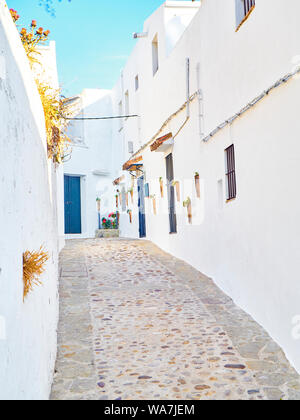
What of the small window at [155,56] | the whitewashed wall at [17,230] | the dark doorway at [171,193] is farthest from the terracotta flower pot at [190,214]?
the whitewashed wall at [17,230]

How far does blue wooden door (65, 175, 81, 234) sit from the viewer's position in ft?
57.7

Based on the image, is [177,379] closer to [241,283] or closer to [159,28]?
[241,283]

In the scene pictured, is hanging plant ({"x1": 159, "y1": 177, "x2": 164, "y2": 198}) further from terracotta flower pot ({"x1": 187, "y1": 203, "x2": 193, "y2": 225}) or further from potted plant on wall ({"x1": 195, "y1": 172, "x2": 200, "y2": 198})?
potted plant on wall ({"x1": 195, "y1": 172, "x2": 200, "y2": 198})

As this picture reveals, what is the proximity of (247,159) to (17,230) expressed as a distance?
181 inches

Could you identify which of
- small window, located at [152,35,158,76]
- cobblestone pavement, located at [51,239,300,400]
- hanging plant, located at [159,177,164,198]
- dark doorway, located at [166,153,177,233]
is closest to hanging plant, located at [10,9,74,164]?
cobblestone pavement, located at [51,239,300,400]

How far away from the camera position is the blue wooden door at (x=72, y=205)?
17.6 metres

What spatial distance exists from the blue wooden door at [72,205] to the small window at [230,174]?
10.2m

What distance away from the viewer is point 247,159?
23.3ft

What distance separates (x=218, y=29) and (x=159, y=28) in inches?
188

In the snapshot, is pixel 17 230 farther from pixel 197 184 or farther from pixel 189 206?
pixel 189 206

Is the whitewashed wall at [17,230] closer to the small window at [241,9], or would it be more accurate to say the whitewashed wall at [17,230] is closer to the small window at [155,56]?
the small window at [241,9]

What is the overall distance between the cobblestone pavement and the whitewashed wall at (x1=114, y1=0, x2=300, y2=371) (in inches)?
14.0

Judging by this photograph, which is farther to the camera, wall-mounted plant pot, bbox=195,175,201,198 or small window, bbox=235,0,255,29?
wall-mounted plant pot, bbox=195,175,201,198

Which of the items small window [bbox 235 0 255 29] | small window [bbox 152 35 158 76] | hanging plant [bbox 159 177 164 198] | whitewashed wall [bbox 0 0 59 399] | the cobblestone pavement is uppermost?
small window [bbox 152 35 158 76]
